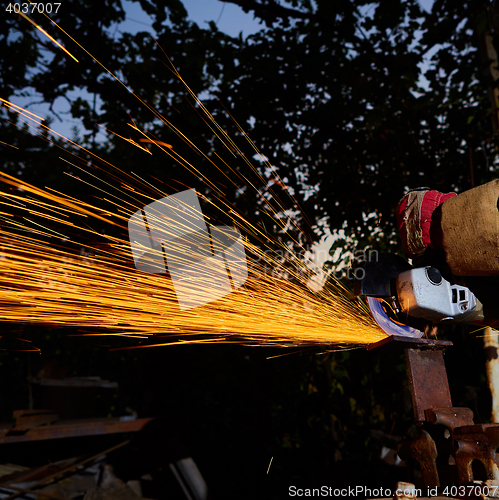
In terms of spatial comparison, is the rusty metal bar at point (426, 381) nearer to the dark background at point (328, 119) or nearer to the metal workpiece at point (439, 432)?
the metal workpiece at point (439, 432)

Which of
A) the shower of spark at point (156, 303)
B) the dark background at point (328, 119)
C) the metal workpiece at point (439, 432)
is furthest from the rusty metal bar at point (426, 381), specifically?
the dark background at point (328, 119)

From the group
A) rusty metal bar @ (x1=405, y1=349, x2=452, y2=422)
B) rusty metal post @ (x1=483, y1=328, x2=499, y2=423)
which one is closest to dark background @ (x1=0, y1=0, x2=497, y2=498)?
rusty metal post @ (x1=483, y1=328, x2=499, y2=423)

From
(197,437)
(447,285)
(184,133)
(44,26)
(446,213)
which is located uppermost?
(44,26)

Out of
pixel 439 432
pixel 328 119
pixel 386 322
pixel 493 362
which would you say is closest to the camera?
pixel 439 432

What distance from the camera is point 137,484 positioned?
4.17m

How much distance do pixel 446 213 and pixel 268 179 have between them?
3007 millimetres

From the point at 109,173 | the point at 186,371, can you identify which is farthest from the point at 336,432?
A: the point at 109,173

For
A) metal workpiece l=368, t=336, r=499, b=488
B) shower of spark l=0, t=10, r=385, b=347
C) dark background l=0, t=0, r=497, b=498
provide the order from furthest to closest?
dark background l=0, t=0, r=497, b=498, shower of spark l=0, t=10, r=385, b=347, metal workpiece l=368, t=336, r=499, b=488

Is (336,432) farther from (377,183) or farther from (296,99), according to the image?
(296,99)

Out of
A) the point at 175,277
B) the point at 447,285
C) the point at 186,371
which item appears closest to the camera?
the point at 447,285

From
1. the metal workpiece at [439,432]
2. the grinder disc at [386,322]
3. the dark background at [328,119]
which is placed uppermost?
the dark background at [328,119]

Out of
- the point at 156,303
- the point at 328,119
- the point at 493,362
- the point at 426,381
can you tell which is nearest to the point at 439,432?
the point at 426,381

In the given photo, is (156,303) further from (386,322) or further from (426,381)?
(426,381)

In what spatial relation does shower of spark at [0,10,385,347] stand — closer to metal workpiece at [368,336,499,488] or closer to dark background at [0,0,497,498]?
metal workpiece at [368,336,499,488]
